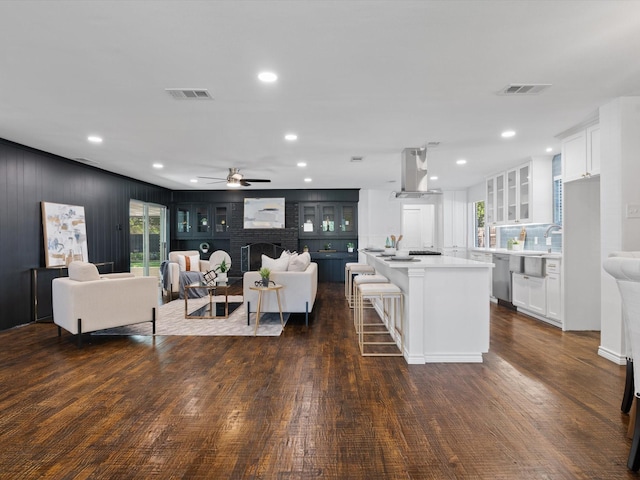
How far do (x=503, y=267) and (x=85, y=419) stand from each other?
19.6 feet

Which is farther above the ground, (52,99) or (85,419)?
(52,99)

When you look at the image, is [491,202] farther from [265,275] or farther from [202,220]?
[202,220]

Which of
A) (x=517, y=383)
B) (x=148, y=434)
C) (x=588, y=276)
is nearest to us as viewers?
(x=148, y=434)

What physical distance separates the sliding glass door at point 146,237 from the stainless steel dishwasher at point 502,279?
7.33 metres

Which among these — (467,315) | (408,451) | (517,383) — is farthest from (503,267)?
(408,451)

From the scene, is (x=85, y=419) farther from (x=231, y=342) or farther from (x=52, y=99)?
(x=52, y=99)

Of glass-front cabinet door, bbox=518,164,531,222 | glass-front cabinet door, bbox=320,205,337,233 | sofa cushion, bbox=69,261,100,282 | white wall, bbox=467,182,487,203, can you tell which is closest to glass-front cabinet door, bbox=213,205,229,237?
glass-front cabinet door, bbox=320,205,337,233

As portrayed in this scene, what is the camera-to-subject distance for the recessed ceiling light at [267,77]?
2.86m

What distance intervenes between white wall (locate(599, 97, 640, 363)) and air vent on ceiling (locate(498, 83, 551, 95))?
35.5 inches

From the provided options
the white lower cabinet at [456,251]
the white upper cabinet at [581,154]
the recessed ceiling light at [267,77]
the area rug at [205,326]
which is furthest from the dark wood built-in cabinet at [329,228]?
the recessed ceiling light at [267,77]

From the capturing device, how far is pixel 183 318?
17.3 feet

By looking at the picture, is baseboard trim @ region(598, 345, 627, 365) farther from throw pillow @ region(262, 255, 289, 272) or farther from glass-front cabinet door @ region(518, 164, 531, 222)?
throw pillow @ region(262, 255, 289, 272)

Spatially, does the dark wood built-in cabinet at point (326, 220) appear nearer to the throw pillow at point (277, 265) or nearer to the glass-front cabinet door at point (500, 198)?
the glass-front cabinet door at point (500, 198)

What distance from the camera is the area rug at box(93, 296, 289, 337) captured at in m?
4.54
